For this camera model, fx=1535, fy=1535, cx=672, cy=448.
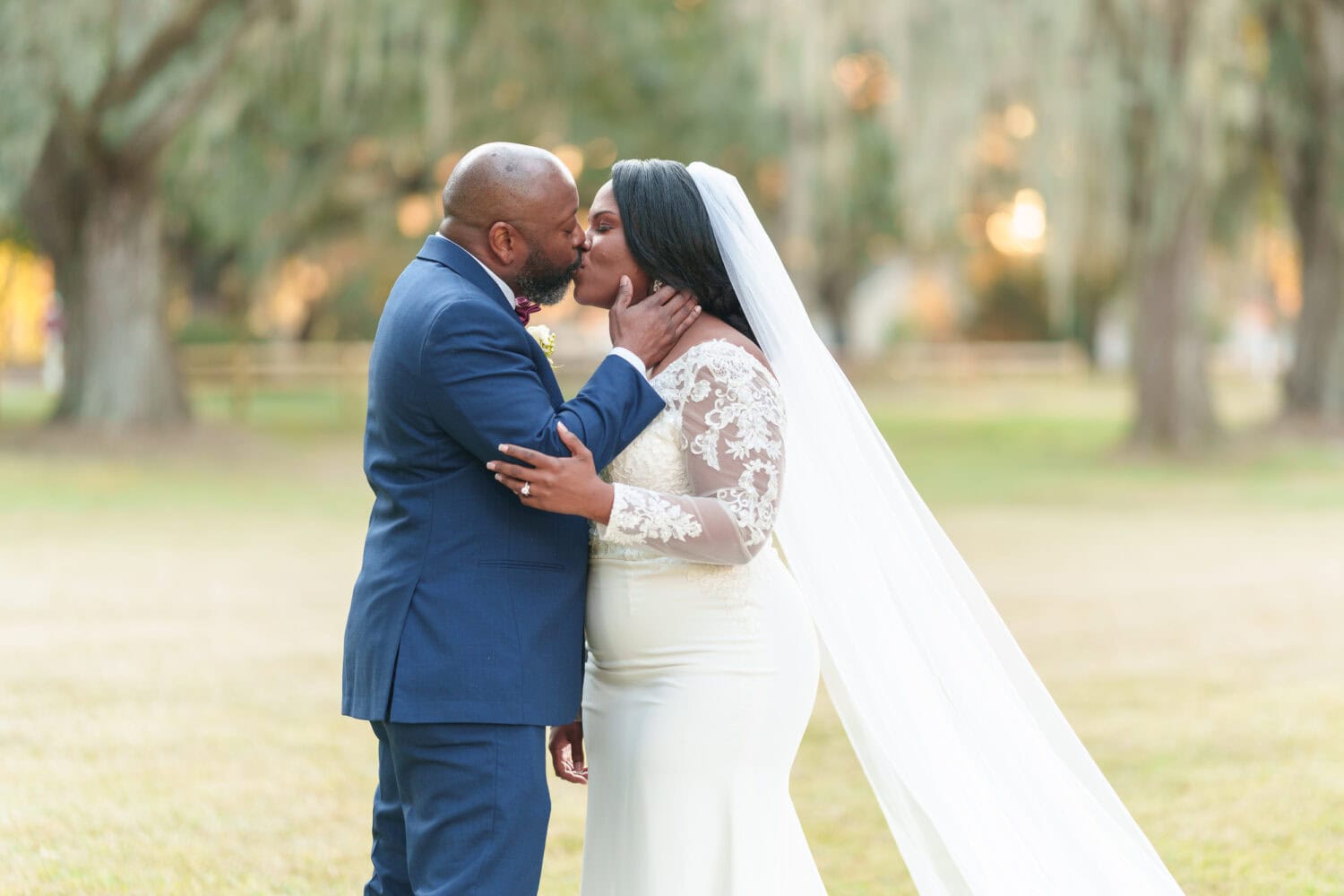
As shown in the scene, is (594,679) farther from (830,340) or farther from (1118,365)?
(1118,365)

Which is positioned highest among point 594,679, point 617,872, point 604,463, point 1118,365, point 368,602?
point 604,463

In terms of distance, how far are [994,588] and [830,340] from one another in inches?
1096

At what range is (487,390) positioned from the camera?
262 cm

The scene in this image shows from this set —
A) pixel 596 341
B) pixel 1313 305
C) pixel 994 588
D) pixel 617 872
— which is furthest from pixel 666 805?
pixel 596 341

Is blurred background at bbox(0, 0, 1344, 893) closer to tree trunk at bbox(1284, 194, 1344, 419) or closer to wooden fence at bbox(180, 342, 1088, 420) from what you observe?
tree trunk at bbox(1284, 194, 1344, 419)

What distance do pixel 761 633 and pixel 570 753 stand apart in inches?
20.5

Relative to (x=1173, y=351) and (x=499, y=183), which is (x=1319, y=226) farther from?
(x=499, y=183)

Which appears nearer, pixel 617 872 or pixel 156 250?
pixel 617 872

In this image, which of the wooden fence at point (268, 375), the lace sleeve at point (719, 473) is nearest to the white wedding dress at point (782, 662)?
the lace sleeve at point (719, 473)

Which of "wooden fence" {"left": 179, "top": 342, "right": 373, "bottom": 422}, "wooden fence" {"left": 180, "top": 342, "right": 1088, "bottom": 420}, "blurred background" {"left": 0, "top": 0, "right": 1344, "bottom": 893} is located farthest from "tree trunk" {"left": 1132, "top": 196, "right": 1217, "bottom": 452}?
"wooden fence" {"left": 179, "top": 342, "right": 373, "bottom": 422}

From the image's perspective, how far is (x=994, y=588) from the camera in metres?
9.38

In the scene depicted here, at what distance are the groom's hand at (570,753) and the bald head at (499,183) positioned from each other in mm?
1075

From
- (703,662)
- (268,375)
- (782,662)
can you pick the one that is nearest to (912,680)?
(782,662)

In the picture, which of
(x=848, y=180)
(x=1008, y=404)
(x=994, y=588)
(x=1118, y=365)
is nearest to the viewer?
(x=994, y=588)
